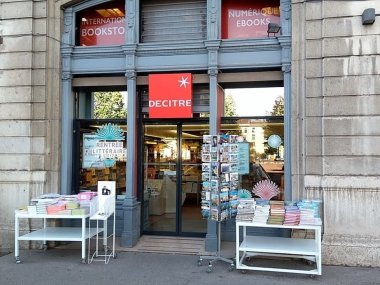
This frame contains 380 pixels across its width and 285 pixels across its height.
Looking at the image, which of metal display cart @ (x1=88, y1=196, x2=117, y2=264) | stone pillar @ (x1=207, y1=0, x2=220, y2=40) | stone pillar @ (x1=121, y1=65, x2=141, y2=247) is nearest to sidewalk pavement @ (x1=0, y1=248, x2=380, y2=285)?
metal display cart @ (x1=88, y1=196, x2=117, y2=264)

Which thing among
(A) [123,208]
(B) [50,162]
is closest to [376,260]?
(A) [123,208]

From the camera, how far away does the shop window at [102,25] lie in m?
9.37

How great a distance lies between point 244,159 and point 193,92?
1.67 m

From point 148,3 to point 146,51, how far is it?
1.14 metres

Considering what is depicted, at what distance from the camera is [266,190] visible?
8328 mm

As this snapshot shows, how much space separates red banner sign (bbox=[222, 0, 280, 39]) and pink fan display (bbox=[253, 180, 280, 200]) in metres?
2.81

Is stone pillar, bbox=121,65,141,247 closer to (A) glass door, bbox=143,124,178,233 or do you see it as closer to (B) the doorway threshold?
(B) the doorway threshold

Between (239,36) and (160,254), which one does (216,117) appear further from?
(160,254)

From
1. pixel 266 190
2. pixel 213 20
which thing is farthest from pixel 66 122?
pixel 266 190

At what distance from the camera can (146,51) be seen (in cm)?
877

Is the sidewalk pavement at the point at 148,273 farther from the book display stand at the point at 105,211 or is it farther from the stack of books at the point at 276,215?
the stack of books at the point at 276,215

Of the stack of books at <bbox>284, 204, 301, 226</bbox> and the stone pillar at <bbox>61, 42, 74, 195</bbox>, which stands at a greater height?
the stone pillar at <bbox>61, 42, 74, 195</bbox>

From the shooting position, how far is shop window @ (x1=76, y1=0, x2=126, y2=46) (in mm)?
9367

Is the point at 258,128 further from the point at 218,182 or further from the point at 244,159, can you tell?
the point at 218,182
